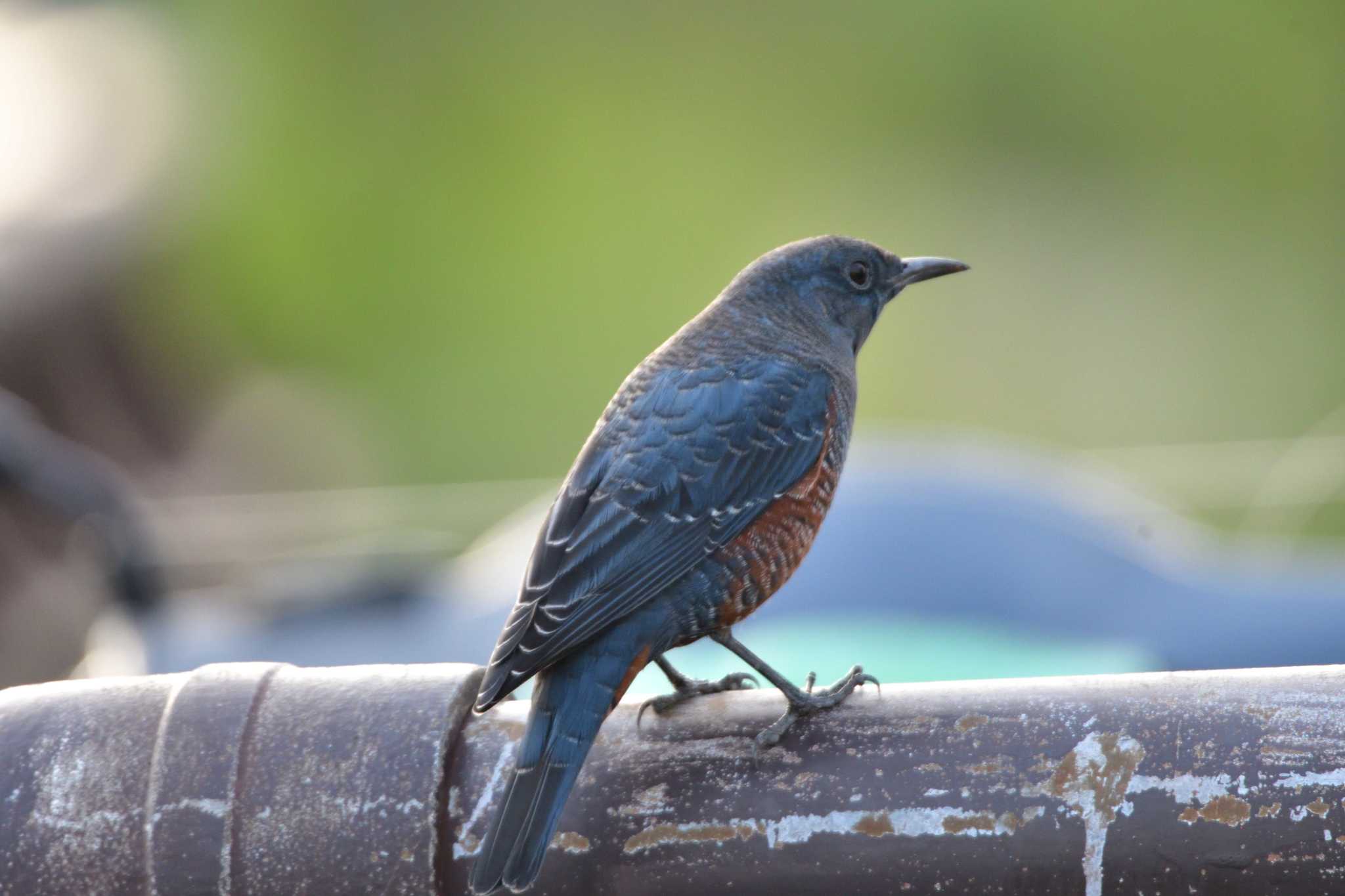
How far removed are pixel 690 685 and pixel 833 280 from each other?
3.31 ft

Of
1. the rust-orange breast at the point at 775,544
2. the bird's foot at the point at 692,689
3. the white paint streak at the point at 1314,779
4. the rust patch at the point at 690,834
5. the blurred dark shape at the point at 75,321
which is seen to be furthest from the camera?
the blurred dark shape at the point at 75,321

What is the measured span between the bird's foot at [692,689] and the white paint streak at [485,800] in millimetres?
257

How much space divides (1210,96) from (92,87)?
391 inches

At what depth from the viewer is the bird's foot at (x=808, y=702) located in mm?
1773

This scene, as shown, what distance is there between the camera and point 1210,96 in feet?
43.1

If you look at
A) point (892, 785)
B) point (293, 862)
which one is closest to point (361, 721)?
point (293, 862)

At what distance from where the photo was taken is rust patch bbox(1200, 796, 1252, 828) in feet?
Result: 5.03

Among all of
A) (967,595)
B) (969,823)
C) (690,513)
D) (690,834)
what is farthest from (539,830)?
(967,595)

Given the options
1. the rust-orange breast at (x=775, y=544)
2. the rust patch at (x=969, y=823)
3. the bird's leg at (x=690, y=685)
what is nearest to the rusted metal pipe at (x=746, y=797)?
the rust patch at (x=969, y=823)

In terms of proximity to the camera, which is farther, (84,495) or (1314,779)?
(84,495)

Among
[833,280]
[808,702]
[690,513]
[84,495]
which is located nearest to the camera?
[808,702]

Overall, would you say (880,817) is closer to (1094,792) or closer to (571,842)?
(1094,792)

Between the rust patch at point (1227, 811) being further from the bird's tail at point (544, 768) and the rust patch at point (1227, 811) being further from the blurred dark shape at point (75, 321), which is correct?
the blurred dark shape at point (75, 321)

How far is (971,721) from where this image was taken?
5.53 feet
